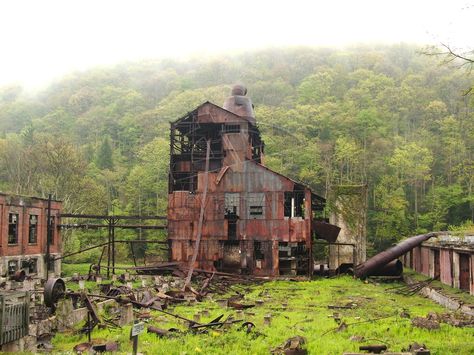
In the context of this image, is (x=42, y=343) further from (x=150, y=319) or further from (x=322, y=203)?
(x=322, y=203)

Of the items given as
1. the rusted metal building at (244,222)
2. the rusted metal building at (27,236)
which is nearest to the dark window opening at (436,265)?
the rusted metal building at (244,222)

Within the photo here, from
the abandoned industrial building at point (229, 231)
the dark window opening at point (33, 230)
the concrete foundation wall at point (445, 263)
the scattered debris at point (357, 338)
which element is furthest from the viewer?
the dark window opening at point (33, 230)

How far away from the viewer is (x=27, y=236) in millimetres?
31531

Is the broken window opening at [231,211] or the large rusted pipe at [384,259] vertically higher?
the broken window opening at [231,211]

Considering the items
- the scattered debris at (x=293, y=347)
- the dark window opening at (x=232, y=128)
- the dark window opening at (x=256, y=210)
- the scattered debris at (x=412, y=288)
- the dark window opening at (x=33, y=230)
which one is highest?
the dark window opening at (x=232, y=128)

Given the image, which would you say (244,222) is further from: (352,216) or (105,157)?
(105,157)

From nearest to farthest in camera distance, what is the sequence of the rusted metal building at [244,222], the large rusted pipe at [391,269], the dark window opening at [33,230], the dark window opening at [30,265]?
the rusted metal building at [244,222]
the large rusted pipe at [391,269]
the dark window opening at [30,265]
the dark window opening at [33,230]

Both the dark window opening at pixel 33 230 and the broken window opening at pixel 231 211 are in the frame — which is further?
the dark window opening at pixel 33 230

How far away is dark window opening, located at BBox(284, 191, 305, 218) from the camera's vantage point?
95.3 feet

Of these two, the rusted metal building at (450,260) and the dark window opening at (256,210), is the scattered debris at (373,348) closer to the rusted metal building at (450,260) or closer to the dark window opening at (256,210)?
the rusted metal building at (450,260)

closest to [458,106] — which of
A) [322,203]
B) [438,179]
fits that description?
[438,179]

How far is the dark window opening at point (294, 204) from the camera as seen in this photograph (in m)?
29.1

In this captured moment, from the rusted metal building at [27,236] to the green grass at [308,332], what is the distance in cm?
1564

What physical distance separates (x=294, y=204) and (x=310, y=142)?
26.2 m
